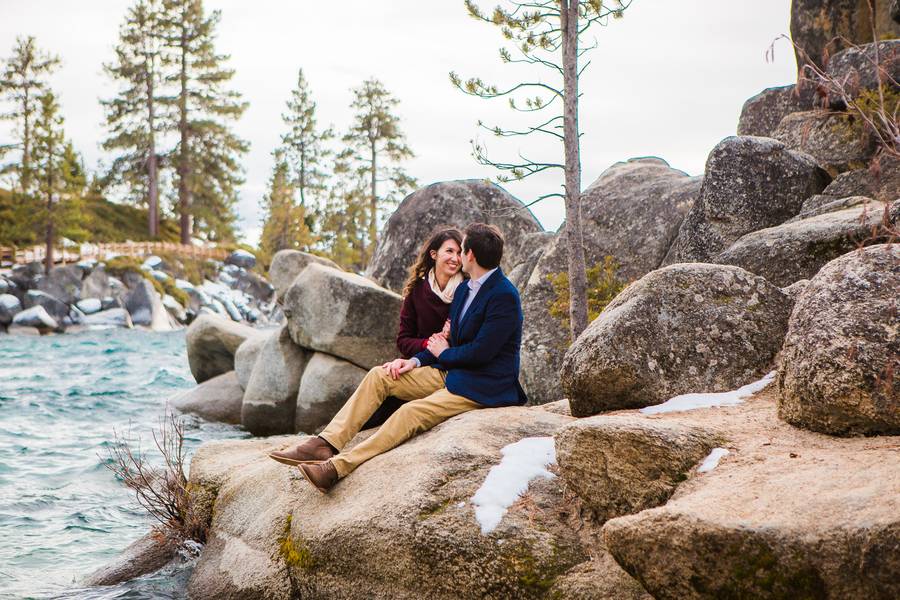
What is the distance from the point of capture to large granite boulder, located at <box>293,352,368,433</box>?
1362cm

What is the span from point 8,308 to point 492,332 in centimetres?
3957

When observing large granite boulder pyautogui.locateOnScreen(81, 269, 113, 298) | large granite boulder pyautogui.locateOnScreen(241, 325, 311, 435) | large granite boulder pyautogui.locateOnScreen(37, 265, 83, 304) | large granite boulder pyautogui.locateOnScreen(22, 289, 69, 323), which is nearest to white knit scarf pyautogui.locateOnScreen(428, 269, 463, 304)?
large granite boulder pyautogui.locateOnScreen(241, 325, 311, 435)

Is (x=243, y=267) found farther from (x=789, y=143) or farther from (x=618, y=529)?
(x=618, y=529)

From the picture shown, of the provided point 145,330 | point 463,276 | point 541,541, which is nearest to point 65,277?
point 145,330

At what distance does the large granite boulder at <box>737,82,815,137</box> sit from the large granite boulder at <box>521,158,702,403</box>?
2905 millimetres

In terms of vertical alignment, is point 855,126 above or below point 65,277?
above

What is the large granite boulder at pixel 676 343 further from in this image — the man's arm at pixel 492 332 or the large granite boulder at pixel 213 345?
the large granite boulder at pixel 213 345

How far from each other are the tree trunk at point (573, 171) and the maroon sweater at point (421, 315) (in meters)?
3.71

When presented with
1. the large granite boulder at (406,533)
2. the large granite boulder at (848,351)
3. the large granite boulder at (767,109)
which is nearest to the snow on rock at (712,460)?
the large granite boulder at (848,351)

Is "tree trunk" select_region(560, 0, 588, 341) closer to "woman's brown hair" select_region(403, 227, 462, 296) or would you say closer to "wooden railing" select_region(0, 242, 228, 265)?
"woman's brown hair" select_region(403, 227, 462, 296)

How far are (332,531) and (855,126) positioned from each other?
1029 cm

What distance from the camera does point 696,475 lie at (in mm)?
4766

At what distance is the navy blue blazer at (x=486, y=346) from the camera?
6613 millimetres

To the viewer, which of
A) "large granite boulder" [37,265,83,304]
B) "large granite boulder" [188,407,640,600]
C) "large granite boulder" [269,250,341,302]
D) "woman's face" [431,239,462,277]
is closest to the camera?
"large granite boulder" [188,407,640,600]
